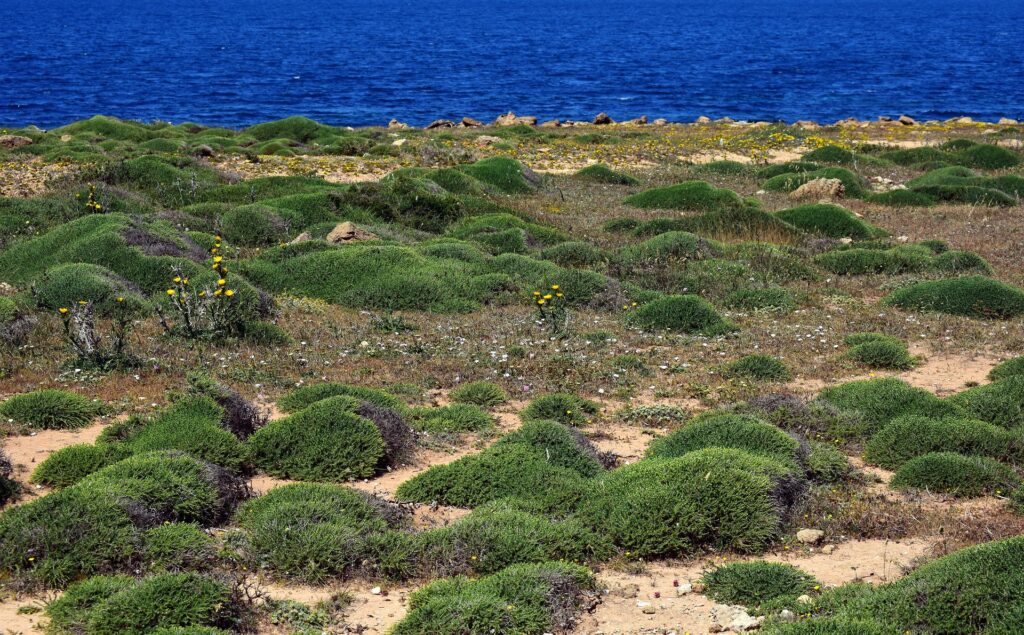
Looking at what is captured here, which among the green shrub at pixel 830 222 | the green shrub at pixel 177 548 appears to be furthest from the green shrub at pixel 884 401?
the green shrub at pixel 830 222

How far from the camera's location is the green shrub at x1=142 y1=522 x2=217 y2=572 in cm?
677

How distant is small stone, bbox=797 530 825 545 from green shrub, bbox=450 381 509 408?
410cm

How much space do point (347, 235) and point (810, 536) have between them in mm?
12139

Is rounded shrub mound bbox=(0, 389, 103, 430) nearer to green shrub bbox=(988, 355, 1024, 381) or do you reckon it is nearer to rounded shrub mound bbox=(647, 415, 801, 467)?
rounded shrub mound bbox=(647, 415, 801, 467)

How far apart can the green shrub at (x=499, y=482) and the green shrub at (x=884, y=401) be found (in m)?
3.60

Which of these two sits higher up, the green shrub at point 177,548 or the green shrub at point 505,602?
the green shrub at point 177,548

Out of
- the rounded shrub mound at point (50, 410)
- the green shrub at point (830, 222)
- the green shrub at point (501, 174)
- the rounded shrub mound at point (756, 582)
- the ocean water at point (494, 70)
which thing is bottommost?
the ocean water at point (494, 70)

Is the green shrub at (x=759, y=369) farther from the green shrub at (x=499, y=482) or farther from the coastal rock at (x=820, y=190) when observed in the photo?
the coastal rock at (x=820, y=190)

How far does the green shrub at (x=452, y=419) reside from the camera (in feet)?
33.0

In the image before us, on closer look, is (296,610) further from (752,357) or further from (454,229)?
(454,229)

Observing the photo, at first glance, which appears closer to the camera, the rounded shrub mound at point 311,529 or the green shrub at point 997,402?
the rounded shrub mound at point 311,529

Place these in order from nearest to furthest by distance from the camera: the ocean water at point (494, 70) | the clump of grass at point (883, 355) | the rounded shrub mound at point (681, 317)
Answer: the clump of grass at point (883, 355) → the rounded shrub mound at point (681, 317) → the ocean water at point (494, 70)

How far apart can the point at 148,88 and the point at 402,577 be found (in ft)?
252

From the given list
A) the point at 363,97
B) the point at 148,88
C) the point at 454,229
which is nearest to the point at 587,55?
the point at 363,97
